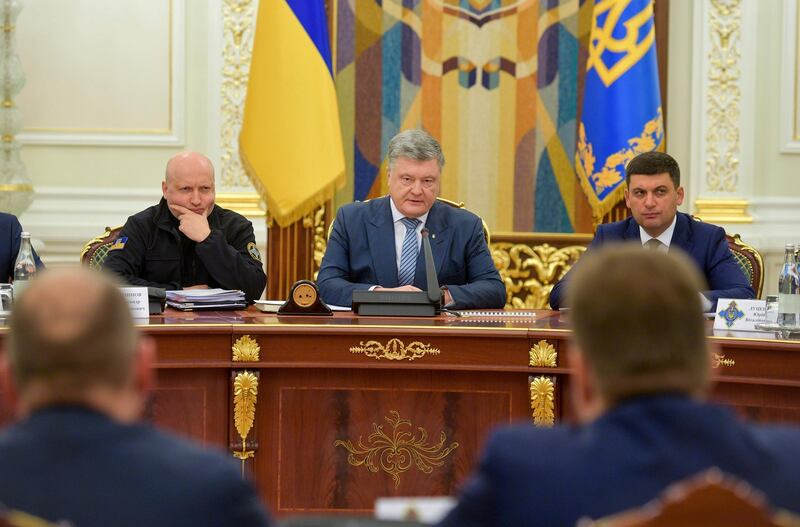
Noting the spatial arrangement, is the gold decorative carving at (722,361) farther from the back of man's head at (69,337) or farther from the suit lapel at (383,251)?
the back of man's head at (69,337)

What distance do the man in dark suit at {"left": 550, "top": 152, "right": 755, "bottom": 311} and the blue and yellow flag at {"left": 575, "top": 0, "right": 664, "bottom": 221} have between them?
136 centimetres

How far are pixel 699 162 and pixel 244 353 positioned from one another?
10.8 feet

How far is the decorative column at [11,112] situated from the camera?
5.72 meters

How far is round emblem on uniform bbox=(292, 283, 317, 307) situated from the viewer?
4023 mm

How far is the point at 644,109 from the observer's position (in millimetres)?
5793

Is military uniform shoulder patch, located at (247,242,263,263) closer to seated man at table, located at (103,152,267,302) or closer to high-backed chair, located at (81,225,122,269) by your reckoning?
seated man at table, located at (103,152,267,302)

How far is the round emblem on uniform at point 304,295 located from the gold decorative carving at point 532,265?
7.82 ft

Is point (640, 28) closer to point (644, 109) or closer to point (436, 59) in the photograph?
point (644, 109)

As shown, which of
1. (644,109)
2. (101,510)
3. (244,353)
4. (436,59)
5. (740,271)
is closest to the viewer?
(101,510)

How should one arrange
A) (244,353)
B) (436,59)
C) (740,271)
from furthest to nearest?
(436,59), (740,271), (244,353)

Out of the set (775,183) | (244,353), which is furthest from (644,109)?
(244,353)

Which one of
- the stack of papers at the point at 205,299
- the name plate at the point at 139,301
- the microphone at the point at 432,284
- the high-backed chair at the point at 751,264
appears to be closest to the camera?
the name plate at the point at 139,301

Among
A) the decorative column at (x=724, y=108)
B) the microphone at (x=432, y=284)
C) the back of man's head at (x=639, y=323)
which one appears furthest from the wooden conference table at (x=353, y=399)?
the decorative column at (x=724, y=108)

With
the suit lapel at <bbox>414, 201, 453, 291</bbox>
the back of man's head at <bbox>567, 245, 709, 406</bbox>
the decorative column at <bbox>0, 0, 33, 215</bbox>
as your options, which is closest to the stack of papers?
the suit lapel at <bbox>414, 201, 453, 291</bbox>
